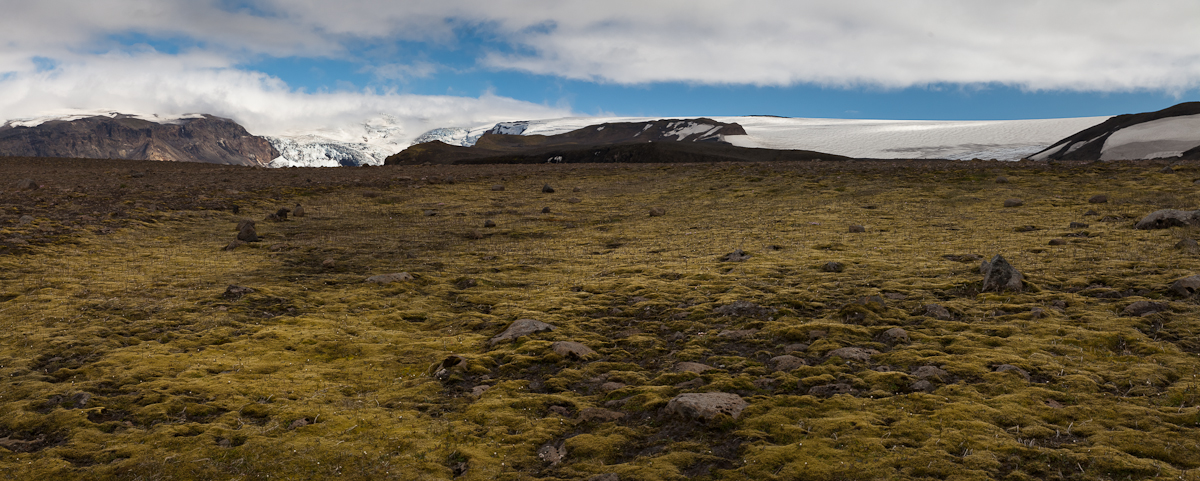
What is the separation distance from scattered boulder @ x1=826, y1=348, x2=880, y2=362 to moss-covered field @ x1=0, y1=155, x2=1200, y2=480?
80 mm

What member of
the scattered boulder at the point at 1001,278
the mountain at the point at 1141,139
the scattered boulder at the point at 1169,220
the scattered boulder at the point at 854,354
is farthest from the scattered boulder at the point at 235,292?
the mountain at the point at 1141,139

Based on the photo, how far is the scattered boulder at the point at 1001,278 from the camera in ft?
46.6

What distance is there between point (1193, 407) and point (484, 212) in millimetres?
27860

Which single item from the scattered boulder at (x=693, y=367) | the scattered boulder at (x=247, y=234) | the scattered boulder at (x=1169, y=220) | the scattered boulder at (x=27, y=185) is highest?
the scattered boulder at (x=27, y=185)

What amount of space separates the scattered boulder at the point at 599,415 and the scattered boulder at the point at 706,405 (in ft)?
2.35

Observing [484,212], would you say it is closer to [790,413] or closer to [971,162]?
[790,413]

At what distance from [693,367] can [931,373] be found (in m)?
3.57

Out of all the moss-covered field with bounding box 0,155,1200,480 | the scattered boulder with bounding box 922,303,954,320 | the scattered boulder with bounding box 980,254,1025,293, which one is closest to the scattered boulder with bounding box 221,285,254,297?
the moss-covered field with bounding box 0,155,1200,480

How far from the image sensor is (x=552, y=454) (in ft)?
27.1

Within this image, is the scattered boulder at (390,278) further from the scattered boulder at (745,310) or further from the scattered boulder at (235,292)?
the scattered boulder at (745,310)

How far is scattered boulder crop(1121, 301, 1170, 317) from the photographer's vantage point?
39.7ft

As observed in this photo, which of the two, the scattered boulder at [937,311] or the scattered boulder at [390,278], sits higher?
the scattered boulder at [390,278]

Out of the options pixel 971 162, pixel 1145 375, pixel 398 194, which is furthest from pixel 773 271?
pixel 971 162

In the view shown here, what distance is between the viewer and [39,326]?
1255cm
